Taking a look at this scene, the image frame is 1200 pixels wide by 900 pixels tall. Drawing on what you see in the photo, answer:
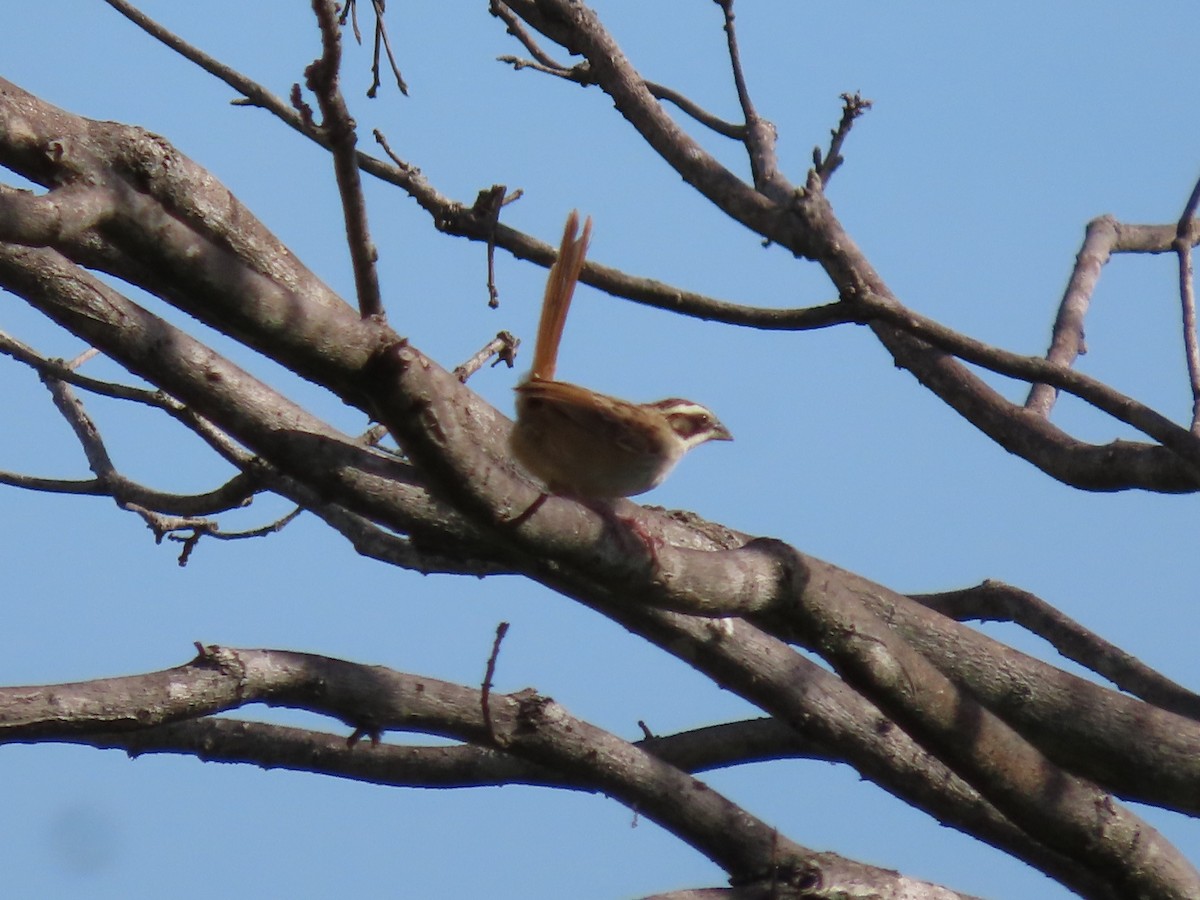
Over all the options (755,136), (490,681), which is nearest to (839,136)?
(755,136)

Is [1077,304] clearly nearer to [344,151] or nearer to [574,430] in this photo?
[574,430]

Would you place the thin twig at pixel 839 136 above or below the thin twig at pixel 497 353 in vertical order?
above

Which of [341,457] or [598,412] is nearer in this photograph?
[341,457]

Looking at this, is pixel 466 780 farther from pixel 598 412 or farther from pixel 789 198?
pixel 789 198

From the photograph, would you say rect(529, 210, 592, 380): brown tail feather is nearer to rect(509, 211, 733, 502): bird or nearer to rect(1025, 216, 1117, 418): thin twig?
rect(509, 211, 733, 502): bird

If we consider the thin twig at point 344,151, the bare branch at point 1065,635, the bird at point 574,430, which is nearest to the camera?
the thin twig at point 344,151

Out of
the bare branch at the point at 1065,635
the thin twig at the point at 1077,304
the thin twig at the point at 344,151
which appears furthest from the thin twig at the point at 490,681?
the thin twig at the point at 1077,304

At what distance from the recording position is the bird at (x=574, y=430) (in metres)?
4.62

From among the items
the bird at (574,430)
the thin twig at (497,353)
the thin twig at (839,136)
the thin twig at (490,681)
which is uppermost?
the thin twig at (839,136)

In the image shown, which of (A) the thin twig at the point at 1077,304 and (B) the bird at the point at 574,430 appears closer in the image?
(B) the bird at the point at 574,430

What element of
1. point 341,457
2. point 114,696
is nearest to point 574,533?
point 341,457

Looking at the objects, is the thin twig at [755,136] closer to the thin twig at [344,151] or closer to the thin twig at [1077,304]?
the thin twig at [1077,304]

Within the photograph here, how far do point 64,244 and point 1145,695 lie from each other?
4258mm

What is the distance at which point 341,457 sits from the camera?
4.05 m
